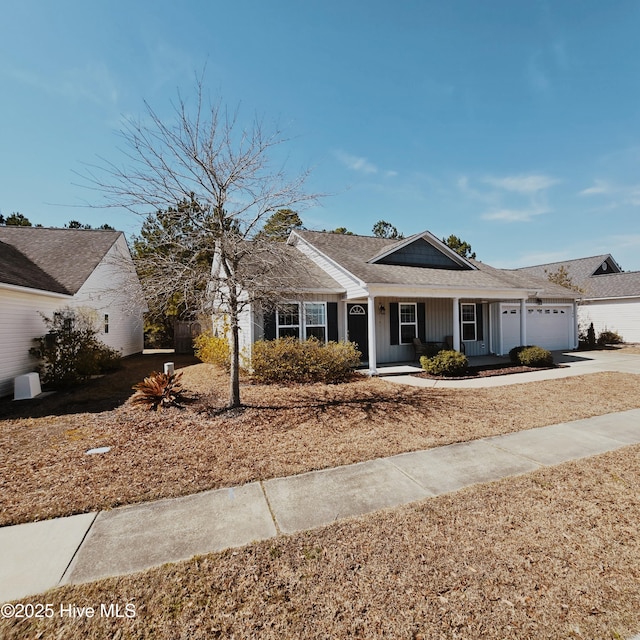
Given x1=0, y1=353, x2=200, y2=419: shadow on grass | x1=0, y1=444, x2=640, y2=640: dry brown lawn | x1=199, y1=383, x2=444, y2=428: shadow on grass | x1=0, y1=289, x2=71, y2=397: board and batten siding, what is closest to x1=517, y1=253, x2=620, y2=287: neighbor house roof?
x1=199, y1=383, x2=444, y2=428: shadow on grass

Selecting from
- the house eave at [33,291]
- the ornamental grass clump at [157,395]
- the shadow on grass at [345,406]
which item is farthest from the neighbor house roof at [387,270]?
the house eave at [33,291]

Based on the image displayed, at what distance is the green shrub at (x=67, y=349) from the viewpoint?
1013cm

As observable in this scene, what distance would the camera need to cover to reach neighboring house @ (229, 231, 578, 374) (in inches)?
460

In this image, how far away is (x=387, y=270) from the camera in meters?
13.3

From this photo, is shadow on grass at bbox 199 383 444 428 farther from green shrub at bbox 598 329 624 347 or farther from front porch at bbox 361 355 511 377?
green shrub at bbox 598 329 624 347

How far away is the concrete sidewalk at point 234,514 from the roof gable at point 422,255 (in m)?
10.4

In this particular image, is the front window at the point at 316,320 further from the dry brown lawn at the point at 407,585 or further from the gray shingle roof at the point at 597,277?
the gray shingle roof at the point at 597,277

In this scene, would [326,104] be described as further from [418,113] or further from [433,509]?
[433,509]

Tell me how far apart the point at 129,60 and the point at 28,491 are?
813cm

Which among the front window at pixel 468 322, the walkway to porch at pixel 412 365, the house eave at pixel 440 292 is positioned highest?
the house eave at pixel 440 292

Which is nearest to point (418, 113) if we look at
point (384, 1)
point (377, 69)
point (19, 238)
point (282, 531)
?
point (377, 69)

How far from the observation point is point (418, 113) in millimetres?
11281

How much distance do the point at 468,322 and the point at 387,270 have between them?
18.2 feet

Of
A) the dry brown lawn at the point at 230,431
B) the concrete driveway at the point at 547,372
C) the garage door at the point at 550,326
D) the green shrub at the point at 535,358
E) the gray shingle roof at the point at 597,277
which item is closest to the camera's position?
the dry brown lawn at the point at 230,431
